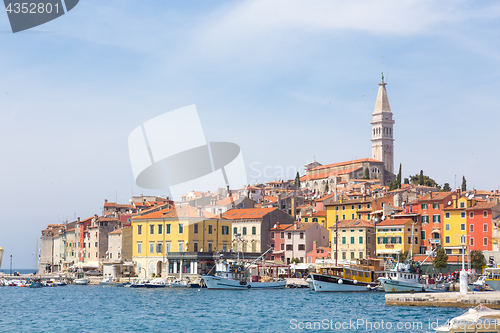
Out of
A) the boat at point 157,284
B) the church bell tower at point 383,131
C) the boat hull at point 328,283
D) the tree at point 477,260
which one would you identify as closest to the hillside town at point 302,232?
the tree at point 477,260

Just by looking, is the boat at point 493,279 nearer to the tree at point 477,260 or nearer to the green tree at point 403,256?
the tree at point 477,260

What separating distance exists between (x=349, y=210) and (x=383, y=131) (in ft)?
302

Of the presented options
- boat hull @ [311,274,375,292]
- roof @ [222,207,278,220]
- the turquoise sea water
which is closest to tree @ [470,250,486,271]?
boat hull @ [311,274,375,292]

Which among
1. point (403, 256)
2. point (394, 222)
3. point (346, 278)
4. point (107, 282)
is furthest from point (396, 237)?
point (107, 282)

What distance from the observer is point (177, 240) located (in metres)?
69.1

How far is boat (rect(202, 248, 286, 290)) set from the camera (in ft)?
200

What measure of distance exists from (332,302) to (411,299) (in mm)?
8425

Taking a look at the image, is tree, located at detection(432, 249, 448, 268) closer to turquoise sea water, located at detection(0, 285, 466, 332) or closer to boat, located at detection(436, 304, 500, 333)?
turquoise sea water, located at detection(0, 285, 466, 332)

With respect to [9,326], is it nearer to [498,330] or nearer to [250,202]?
[498,330]

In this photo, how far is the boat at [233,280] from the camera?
60906mm

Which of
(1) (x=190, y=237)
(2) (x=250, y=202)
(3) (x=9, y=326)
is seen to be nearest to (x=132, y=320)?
(3) (x=9, y=326)

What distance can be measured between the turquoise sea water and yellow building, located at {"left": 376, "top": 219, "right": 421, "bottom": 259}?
699 inches

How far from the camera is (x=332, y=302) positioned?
4566 centimetres

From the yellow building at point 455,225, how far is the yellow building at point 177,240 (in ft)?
73.0
